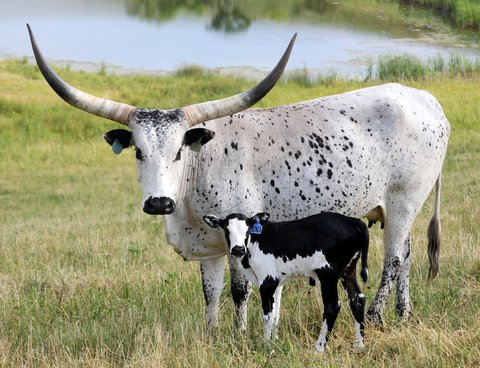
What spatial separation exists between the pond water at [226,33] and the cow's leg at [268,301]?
29.3 m

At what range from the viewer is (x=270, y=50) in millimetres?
39312

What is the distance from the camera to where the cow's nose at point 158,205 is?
4465 mm

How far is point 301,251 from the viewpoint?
4.56m

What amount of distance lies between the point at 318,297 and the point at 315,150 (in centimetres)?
106

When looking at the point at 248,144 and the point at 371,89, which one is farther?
the point at 371,89

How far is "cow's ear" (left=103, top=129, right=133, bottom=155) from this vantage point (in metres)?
4.85

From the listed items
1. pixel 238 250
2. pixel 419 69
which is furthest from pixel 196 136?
pixel 419 69

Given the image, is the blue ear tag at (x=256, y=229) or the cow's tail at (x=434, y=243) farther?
the cow's tail at (x=434, y=243)

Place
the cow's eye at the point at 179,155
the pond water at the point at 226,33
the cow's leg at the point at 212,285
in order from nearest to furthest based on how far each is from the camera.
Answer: the cow's eye at the point at 179,155
the cow's leg at the point at 212,285
the pond water at the point at 226,33

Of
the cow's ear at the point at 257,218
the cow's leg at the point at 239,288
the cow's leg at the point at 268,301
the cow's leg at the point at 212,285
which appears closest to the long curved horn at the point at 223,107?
the cow's ear at the point at 257,218

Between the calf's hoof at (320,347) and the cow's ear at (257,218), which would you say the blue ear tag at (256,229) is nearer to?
the cow's ear at (257,218)

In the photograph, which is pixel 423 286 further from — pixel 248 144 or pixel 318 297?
pixel 248 144

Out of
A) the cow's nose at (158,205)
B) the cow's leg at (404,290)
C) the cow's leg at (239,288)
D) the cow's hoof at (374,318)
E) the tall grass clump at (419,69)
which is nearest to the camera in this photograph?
the cow's nose at (158,205)

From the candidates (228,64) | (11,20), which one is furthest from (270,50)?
(11,20)
